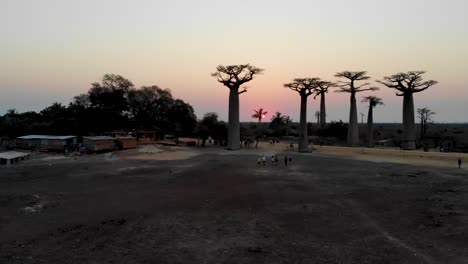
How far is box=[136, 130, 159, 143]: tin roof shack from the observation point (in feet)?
217

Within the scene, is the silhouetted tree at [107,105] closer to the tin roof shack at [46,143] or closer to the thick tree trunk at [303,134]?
the tin roof shack at [46,143]

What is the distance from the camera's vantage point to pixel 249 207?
67.3 feet

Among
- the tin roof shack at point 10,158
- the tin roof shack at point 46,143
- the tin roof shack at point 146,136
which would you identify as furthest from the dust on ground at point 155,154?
the tin roof shack at point 10,158

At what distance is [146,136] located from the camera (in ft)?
222

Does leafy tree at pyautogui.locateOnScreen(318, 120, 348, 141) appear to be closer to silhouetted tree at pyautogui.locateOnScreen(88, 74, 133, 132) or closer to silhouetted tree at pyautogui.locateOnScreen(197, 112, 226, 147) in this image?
silhouetted tree at pyautogui.locateOnScreen(197, 112, 226, 147)

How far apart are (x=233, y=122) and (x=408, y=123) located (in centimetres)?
2531

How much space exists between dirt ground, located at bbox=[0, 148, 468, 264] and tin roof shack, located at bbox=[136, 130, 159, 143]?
31.5 metres

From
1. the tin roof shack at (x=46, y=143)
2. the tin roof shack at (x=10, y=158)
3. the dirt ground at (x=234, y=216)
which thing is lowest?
the dirt ground at (x=234, y=216)

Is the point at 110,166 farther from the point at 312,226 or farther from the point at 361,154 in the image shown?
the point at 361,154

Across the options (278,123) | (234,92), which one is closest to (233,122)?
(234,92)

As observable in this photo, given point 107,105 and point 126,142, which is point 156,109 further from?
point 126,142

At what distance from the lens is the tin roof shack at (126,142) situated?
56428 mm

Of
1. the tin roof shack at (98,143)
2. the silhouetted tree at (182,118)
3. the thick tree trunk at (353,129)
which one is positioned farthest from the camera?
the silhouetted tree at (182,118)

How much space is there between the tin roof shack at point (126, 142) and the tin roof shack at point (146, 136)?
22.5 feet
